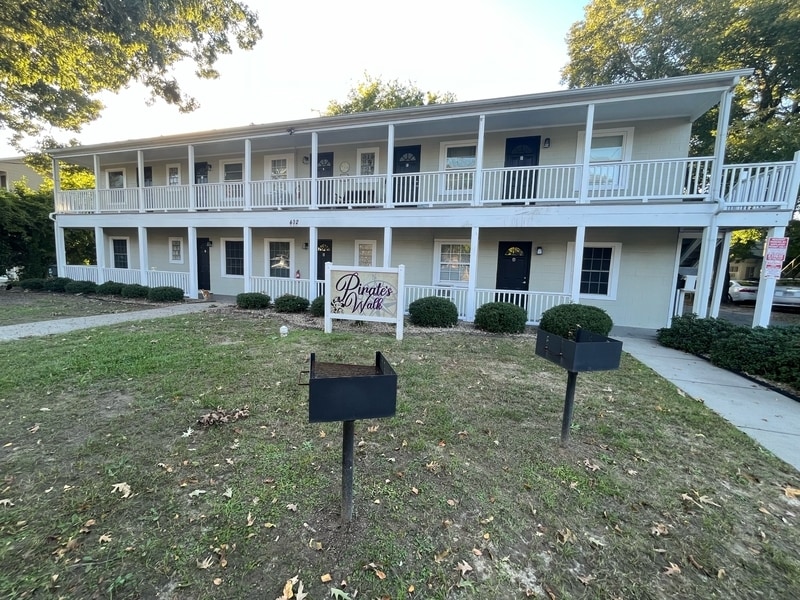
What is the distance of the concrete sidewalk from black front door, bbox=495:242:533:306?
12.5 feet

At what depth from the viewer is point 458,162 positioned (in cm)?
1115

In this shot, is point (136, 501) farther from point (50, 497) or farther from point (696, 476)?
point (696, 476)

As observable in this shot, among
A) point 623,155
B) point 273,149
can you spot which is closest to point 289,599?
point 623,155

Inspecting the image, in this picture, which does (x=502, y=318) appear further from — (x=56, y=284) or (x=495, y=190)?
(x=56, y=284)

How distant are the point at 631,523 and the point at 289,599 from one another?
90.1 inches

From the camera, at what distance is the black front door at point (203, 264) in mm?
14570

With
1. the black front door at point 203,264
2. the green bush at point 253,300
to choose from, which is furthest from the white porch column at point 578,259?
the black front door at point 203,264

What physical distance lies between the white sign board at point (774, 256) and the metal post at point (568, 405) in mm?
7116

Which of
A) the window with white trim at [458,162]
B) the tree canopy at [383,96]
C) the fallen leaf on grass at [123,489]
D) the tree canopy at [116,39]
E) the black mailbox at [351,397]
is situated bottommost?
the fallen leaf on grass at [123,489]

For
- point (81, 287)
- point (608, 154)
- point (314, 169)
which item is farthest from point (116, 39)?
point (608, 154)

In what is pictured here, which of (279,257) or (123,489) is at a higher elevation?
(279,257)

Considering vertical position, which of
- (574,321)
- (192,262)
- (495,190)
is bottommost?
(574,321)

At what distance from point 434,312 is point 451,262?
122 inches

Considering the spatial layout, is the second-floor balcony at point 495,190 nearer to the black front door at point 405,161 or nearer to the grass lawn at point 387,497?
the black front door at point 405,161
